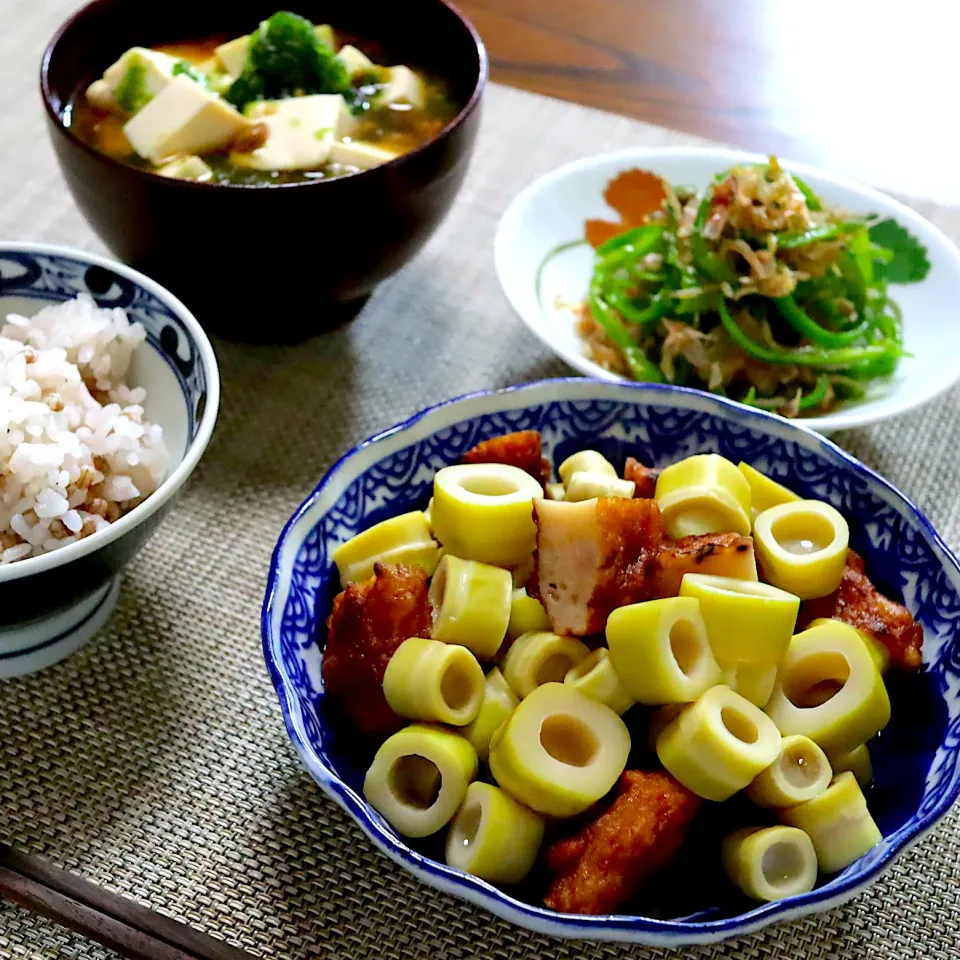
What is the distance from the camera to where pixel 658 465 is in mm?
1088

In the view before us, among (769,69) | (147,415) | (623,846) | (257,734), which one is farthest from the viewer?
(769,69)

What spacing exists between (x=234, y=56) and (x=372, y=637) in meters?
0.85

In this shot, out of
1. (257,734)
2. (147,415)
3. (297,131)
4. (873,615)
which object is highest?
(297,131)

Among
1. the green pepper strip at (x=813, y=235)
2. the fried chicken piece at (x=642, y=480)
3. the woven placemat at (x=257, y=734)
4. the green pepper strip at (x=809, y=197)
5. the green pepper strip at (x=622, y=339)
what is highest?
the green pepper strip at (x=809, y=197)

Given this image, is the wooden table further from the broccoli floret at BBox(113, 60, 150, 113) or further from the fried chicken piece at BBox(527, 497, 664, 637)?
the fried chicken piece at BBox(527, 497, 664, 637)

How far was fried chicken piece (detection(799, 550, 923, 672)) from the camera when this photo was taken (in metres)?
0.89

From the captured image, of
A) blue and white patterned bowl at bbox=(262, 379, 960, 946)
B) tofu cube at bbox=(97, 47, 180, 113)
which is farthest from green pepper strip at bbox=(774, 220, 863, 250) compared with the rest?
tofu cube at bbox=(97, 47, 180, 113)

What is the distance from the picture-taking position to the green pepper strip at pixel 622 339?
1.32 metres

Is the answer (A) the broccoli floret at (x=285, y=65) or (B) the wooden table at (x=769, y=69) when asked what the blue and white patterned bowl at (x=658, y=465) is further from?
(B) the wooden table at (x=769, y=69)

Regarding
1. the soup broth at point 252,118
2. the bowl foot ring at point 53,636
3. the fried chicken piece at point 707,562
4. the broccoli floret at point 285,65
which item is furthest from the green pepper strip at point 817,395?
the bowl foot ring at point 53,636

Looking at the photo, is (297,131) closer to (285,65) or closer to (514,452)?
(285,65)

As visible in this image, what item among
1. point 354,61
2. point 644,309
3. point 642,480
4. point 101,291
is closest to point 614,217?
point 644,309

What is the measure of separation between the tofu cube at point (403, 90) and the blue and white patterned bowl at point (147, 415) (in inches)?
17.3

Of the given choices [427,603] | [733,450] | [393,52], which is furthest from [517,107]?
[427,603]
